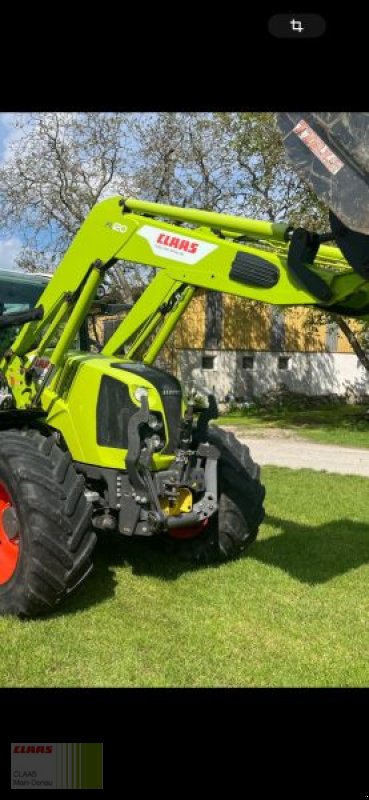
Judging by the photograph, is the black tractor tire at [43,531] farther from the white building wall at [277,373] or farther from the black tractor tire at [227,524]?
the white building wall at [277,373]

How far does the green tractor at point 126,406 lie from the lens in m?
4.08

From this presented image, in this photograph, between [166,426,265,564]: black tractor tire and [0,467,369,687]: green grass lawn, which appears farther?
[166,426,265,564]: black tractor tire

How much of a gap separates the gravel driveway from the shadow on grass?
163 inches

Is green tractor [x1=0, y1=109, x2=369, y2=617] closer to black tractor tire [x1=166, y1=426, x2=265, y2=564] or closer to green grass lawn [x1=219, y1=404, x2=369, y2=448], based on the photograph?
black tractor tire [x1=166, y1=426, x2=265, y2=564]

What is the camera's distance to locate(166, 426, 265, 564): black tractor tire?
5676 mm

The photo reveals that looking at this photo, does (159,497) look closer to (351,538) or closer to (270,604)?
(270,604)

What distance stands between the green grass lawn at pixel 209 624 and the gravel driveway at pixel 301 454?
5.34m

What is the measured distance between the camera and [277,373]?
26.7 m

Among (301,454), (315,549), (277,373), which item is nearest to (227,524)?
(315,549)

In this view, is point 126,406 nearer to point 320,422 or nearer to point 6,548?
point 6,548
